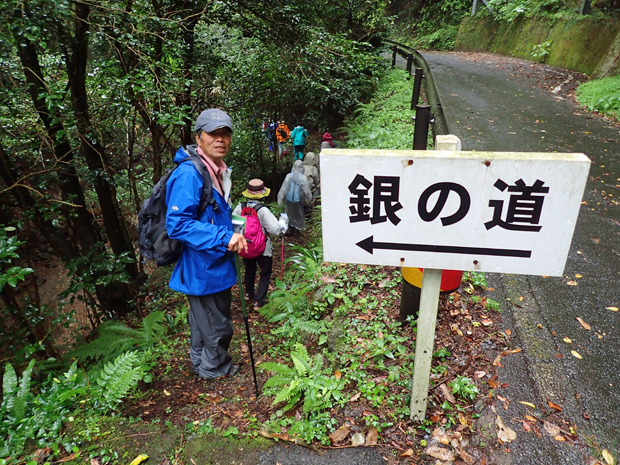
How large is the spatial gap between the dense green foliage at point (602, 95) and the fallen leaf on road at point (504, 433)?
31.6 feet

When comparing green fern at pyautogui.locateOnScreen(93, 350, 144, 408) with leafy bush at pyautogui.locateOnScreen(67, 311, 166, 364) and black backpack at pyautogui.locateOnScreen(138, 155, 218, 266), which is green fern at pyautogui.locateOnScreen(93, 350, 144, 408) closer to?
black backpack at pyautogui.locateOnScreen(138, 155, 218, 266)

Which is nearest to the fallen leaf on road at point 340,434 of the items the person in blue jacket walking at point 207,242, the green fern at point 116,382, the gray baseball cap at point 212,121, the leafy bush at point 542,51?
the person in blue jacket walking at point 207,242

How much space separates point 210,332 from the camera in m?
3.51

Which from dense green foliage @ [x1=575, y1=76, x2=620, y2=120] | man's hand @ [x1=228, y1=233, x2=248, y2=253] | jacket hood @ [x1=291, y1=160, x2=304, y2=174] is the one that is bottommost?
jacket hood @ [x1=291, y1=160, x2=304, y2=174]

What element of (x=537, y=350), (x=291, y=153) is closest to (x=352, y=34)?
(x=291, y=153)

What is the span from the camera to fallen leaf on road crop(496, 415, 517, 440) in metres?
2.48

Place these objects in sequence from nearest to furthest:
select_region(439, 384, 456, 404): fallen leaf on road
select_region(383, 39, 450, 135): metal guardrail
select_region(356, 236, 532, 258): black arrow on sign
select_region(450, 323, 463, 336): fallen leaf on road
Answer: select_region(356, 236, 532, 258): black arrow on sign < select_region(439, 384, 456, 404): fallen leaf on road < select_region(450, 323, 463, 336): fallen leaf on road < select_region(383, 39, 450, 135): metal guardrail

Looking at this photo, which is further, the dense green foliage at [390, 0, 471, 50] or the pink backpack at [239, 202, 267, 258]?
the dense green foliage at [390, 0, 471, 50]

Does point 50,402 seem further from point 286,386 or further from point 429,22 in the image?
point 429,22

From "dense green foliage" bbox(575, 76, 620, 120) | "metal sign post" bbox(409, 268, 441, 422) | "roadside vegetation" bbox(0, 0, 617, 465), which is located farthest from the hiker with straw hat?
"dense green foliage" bbox(575, 76, 620, 120)

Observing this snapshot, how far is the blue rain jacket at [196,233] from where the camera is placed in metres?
2.87

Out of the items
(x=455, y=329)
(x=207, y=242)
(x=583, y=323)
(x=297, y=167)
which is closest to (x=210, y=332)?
(x=207, y=242)

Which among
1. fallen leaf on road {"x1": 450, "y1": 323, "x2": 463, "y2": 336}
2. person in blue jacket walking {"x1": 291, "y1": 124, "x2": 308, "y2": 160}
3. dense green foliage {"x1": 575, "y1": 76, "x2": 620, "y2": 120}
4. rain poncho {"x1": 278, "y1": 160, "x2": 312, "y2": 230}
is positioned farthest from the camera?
person in blue jacket walking {"x1": 291, "y1": 124, "x2": 308, "y2": 160}

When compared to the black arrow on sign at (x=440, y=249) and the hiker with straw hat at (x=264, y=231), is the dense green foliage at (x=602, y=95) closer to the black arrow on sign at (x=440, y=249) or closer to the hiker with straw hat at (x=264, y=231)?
the hiker with straw hat at (x=264, y=231)
